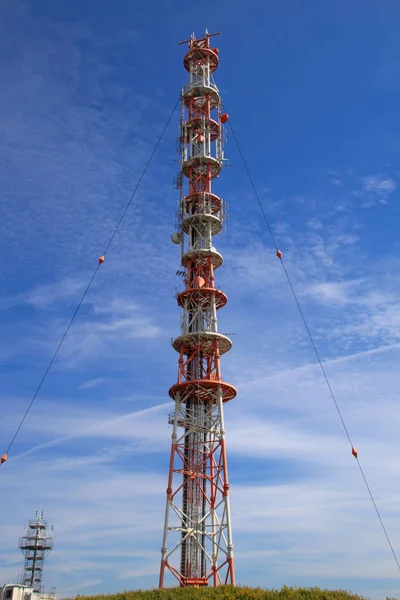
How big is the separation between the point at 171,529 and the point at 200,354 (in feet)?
51.3

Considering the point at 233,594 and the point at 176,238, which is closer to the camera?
the point at 233,594

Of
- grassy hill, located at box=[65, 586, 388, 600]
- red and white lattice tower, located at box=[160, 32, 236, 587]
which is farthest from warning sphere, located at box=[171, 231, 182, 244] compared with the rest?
grassy hill, located at box=[65, 586, 388, 600]

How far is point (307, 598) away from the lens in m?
32.6

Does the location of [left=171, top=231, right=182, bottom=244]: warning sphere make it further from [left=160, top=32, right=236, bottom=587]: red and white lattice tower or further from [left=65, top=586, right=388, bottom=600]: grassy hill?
[left=65, top=586, right=388, bottom=600]: grassy hill

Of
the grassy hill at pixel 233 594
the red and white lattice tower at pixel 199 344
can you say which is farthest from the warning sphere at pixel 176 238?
the grassy hill at pixel 233 594

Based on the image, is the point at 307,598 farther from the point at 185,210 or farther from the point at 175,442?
the point at 185,210

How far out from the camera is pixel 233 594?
35.2m

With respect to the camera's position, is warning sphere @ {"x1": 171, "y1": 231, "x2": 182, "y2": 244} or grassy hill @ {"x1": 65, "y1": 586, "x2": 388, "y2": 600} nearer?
grassy hill @ {"x1": 65, "y1": 586, "x2": 388, "y2": 600}

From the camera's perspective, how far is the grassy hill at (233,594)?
32781 millimetres

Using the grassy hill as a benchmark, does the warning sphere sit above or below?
above

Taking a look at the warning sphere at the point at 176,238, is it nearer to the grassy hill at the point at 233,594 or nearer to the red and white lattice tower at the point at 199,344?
the red and white lattice tower at the point at 199,344

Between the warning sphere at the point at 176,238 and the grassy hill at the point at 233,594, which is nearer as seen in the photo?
the grassy hill at the point at 233,594

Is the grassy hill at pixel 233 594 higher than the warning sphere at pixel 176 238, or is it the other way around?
the warning sphere at pixel 176 238

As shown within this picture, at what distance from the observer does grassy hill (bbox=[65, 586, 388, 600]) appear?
32.8 m
